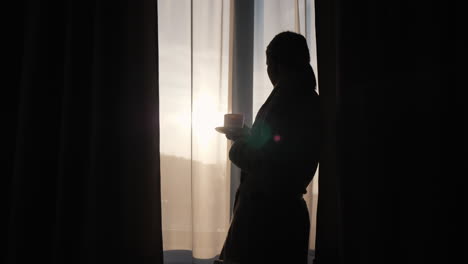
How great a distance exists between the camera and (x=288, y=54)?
91 centimetres

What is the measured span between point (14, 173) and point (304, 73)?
114cm

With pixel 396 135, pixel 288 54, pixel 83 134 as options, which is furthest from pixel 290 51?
pixel 83 134

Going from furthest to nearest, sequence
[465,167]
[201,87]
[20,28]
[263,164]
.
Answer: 1. [201,87]
2. [20,28]
3. [465,167]
4. [263,164]

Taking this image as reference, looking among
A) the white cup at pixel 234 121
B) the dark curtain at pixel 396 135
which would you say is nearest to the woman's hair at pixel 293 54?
the white cup at pixel 234 121

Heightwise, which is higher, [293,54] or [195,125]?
[293,54]

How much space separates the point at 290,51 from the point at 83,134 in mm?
876

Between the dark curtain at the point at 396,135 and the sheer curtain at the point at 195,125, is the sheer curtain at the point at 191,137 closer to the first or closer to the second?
the sheer curtain at the point at 195,125

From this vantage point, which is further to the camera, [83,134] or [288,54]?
[83,134]

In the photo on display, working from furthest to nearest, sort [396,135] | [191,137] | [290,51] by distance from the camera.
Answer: [191,137]
[396,135]
[290,51]

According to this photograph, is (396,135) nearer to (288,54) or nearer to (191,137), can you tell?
(288,54)

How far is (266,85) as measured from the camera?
4.92 feet

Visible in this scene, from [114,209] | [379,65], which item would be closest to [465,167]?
[379,65]

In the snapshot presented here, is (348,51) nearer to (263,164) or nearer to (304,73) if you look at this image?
(304,73)

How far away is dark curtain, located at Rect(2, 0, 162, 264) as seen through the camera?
120cm
